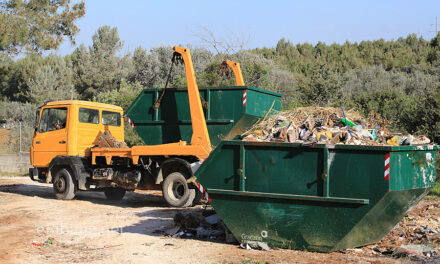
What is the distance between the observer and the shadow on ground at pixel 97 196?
11.9 meters

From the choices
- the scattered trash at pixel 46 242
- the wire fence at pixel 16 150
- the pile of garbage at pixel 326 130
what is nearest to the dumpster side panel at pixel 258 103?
the pile of garbage at pixel 326 130

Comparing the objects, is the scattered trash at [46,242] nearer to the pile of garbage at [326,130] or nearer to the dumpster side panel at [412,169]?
the pile of garbage at [326,130]

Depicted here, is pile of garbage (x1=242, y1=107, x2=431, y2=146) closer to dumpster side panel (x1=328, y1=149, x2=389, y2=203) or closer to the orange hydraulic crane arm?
dumpster side panel (x1=328, y1=149, x2=389, y2=203)

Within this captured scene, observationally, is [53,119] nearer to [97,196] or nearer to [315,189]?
[97,196]

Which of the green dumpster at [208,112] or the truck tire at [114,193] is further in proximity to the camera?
the truck tire at [114,193]

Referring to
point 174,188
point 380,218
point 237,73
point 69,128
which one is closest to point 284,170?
point 380,218

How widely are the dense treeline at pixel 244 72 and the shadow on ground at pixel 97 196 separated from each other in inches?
325

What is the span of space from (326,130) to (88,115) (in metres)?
7.65

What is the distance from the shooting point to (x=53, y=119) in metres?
12.7

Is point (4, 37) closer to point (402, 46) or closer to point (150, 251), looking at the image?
point (150, 251)

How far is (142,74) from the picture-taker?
130 feet

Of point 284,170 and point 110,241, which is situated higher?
point 284,170

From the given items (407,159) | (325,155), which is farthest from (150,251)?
(407,159)

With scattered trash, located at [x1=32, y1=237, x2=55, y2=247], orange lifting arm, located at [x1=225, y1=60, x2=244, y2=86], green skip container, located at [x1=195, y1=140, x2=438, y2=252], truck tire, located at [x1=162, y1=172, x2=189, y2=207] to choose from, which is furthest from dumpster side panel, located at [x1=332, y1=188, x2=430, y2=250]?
orange lifting arm, located at [x1=225, y1=60, x2=244, y2=86]
